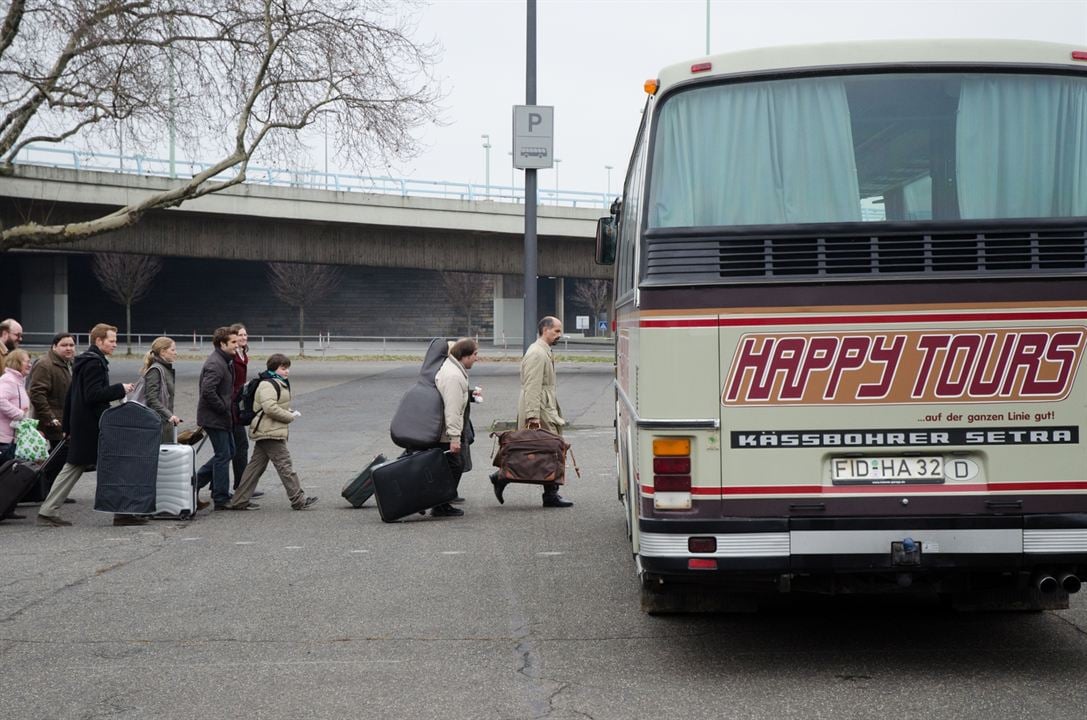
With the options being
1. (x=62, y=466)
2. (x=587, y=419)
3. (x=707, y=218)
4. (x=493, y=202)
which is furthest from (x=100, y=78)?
(x=707, y=218)

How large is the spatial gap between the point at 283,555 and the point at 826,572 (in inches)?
194

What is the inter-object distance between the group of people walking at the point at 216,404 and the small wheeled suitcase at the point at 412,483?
6.8 inches

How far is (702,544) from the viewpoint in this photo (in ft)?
18.8

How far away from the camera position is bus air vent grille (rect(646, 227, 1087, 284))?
5.68 metres

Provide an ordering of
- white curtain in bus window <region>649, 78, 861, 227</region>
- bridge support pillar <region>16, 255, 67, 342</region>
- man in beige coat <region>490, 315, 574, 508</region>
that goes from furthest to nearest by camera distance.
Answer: bridge support pillar <region>16, 255, 67, 342</region>
man in beige coat <region>490, 315, 574, 508</region>
white curtain in bus window <region>649, 78, 861, 227</region>

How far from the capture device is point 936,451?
570 cm

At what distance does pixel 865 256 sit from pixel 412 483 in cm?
601

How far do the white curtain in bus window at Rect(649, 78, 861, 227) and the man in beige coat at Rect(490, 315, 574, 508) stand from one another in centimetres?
576

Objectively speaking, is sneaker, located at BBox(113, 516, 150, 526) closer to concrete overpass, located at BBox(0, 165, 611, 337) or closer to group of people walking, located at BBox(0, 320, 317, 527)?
group of people walking, located at BBox(0, 320, 317, 527)

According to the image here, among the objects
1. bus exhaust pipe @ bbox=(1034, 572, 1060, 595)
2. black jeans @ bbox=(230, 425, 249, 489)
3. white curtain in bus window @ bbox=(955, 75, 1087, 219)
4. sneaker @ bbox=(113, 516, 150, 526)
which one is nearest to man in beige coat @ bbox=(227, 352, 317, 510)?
black jeans @ bbox=(230, 425, 249, 489)

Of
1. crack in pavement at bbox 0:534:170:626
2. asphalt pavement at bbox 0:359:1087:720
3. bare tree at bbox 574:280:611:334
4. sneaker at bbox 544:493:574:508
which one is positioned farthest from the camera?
bare tree at bbox 574:280:611:334

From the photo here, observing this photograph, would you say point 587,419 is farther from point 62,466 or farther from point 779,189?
point 779,189

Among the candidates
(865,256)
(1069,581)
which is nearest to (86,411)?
(865,256)

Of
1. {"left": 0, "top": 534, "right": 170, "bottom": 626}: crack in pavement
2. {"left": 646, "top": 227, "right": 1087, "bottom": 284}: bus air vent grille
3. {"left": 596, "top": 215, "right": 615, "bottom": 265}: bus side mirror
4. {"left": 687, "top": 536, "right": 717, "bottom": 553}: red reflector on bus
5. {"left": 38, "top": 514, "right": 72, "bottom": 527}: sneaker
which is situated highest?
{"left": 596, "top": 215, "right": 615, "bottom": 265}: bus side mirror
